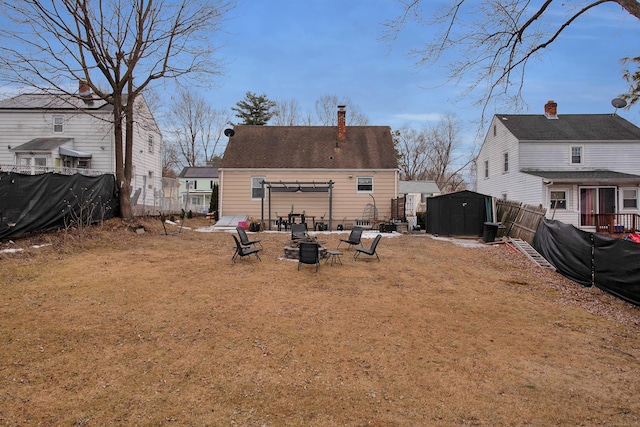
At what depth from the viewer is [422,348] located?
4914 millimetres

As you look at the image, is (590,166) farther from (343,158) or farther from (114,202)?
(114,202)

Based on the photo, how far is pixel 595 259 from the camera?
28.2ft

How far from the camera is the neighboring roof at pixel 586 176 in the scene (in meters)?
19.1

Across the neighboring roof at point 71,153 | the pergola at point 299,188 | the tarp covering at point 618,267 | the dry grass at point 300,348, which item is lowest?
the dry grass at point 300,348

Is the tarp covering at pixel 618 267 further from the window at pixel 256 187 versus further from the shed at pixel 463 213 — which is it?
the window at pixel 256 187

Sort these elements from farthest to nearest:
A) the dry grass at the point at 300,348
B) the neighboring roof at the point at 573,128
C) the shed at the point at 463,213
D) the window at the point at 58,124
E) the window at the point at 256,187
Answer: the neighboring roof at the point at 573,128, the window at the point at 256,187, the window at the point at 58,124, the shed at the point at 463,213, the dry grass at the point at 300,348

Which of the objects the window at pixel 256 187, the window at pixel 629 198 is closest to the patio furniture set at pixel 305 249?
the window at pixel 256 187

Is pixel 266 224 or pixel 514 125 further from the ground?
pixel 514 125

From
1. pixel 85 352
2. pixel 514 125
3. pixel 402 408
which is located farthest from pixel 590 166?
pixel 85 352

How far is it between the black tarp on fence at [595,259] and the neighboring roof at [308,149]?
10.8m

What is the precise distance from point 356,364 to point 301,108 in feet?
129

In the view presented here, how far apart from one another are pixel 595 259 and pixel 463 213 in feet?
27.8

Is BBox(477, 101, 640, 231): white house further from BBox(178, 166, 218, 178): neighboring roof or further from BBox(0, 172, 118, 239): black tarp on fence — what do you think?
BBox(178, 166, 218, 178): neighboring roof

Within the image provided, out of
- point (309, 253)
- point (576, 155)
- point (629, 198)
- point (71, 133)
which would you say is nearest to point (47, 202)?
point (309, 253)
